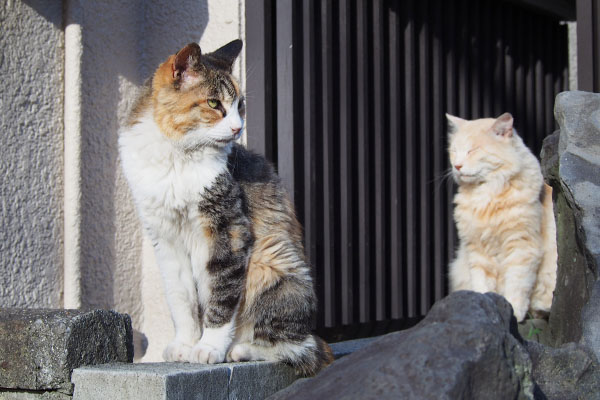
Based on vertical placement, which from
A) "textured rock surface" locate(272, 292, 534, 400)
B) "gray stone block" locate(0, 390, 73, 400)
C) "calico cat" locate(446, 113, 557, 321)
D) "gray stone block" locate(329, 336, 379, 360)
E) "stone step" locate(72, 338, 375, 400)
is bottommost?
"gray stone block" locate(329, 336, 379, 360)

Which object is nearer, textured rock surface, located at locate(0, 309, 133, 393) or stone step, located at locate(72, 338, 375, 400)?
stone step, located at locate(72, 338, 375, 400)

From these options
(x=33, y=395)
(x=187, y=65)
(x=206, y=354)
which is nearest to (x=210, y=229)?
(x=206, y=354)

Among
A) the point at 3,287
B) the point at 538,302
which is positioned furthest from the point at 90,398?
the point at 538,302

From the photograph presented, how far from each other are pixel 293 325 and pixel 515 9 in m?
4.25

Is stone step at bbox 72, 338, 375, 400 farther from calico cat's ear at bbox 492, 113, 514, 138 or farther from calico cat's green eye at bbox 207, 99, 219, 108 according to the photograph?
calico cat's ear at bbox 492, 113, 514, 138

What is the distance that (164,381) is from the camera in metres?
2.60

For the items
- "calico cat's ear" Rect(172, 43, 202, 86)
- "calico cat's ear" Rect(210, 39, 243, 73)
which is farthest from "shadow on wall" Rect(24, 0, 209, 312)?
"calico cat's ear" Rect(172, 43, 202, 86)

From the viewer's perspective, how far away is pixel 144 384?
104 inches

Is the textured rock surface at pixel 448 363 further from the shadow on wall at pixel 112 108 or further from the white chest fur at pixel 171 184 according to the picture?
the shadow on wall at pixel 112 108

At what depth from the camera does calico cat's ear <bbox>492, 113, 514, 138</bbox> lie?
16.1 feet

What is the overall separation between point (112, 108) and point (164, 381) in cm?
266

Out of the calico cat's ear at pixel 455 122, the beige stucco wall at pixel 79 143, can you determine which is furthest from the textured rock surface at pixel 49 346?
the calico cat's ear at pixel 455 122

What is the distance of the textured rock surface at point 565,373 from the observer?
2766 mm

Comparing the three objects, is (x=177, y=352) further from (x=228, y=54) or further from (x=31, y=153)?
(x=31, y=153)
